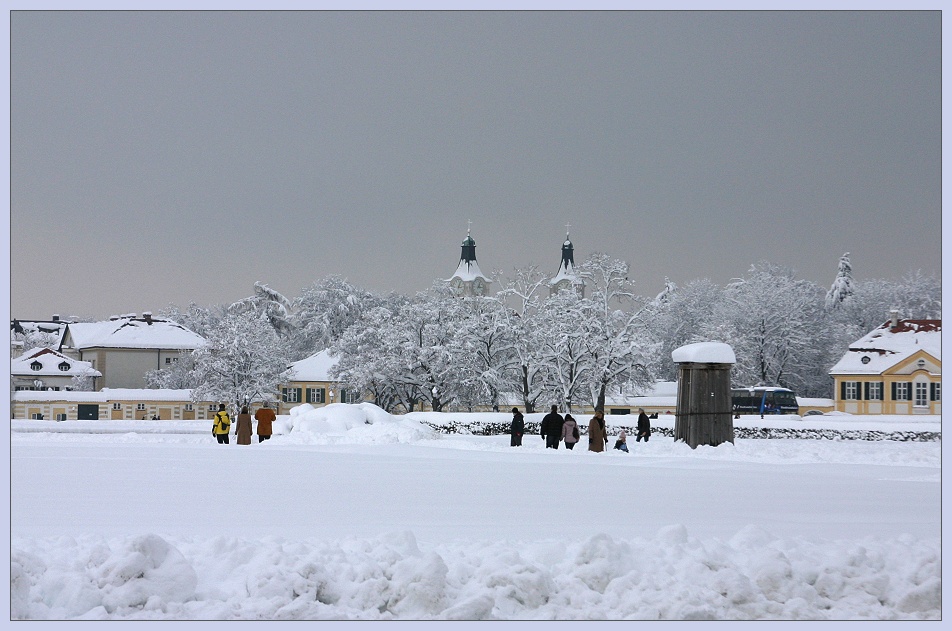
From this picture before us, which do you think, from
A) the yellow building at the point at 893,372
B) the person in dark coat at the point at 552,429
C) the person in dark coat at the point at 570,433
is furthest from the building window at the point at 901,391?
the person in dark coat at the point at 570,433

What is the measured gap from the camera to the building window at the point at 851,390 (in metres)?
52.5

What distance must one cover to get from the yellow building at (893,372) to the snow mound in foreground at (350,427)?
1777 centimetres

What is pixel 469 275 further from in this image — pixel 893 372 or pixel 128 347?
pixel 893 372

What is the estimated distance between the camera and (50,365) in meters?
74.2

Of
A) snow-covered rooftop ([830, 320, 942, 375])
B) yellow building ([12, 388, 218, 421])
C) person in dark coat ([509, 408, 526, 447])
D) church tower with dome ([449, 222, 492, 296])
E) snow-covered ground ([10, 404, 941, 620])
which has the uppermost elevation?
church tower with dome ([449, 222, 492, 296])

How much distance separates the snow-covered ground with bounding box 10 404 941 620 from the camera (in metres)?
7.81

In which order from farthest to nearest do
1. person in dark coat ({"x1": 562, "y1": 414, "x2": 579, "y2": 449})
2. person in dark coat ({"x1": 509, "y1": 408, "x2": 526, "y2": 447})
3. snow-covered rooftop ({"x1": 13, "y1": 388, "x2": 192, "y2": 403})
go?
snow-covered rooftop ({"x1": 13, "y1": 388, "x2": 192, "y2": 403}) < person in dark coat ({"x1": 509, "y1": 408, "x2": 526, "y2": 447}) < person in dark coat ({"x1": 562, "y1": 414, "x2": 579, "y2": 449})

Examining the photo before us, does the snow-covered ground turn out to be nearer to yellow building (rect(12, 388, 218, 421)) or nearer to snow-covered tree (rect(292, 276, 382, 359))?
yellow building (rect(12, 388, 218, 421))

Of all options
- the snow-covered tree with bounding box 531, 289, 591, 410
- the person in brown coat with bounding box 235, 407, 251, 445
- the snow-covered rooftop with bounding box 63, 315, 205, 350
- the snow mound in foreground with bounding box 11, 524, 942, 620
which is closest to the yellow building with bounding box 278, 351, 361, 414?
the snow-covered rooftop with bounding box 63, 315, 205, 350

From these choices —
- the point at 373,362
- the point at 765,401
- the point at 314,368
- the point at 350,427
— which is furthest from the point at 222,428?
the point at 314,368

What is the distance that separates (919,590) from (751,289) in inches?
2193

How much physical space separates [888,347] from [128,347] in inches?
2249

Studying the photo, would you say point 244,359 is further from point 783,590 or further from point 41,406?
point 783,590

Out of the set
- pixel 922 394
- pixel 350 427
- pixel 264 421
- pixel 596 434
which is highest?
pixel 596 434
